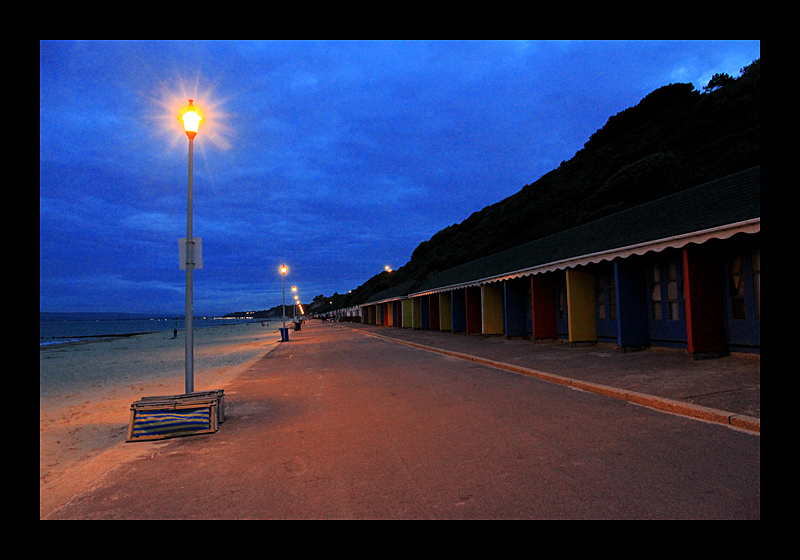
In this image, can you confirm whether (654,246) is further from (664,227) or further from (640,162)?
(640,162)

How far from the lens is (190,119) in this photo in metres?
8.51

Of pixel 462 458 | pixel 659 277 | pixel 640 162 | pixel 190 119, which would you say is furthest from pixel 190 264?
pixel 640 162

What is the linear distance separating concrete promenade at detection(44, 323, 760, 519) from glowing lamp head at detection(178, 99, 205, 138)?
5446 mm

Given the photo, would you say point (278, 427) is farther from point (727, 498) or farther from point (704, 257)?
point (704, 257)

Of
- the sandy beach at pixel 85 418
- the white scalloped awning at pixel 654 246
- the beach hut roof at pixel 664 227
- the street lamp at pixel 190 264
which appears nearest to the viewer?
the sandy beach at pixel 85 418

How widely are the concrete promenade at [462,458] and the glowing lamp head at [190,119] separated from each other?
5446 millimetres

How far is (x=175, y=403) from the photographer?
22.4ft

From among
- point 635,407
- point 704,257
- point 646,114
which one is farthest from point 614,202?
point 635,407

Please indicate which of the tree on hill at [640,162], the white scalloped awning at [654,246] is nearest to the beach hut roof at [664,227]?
the white scalloped awning at [654,246]

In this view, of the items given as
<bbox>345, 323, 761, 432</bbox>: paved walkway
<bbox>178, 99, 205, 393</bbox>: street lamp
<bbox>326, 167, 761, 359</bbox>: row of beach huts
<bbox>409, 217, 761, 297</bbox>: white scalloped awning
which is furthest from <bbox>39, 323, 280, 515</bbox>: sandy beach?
<bbox>326, 167, 761, 359</bbox>: row of beach huts

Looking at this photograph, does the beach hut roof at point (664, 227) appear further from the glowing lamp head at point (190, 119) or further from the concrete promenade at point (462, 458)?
the glowing lamp head at point (190, 119)

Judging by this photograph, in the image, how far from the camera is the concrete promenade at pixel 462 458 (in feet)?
12.4

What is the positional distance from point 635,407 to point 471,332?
19.6 m

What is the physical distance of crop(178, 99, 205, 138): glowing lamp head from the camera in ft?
27.8
